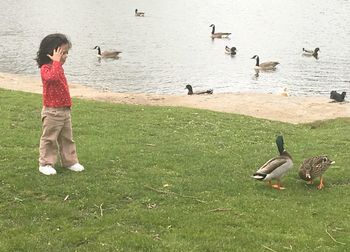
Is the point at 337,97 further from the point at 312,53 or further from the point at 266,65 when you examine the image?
the point at 312,53

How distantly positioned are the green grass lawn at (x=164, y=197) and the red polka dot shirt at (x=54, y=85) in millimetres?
1622

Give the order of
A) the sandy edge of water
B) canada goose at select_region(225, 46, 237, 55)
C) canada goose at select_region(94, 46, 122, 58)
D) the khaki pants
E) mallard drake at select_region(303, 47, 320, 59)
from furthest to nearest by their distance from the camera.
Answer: canada goose at select_region(225, 46, 237, 55) < mallard drake at select_region(303, 47, 320, 59) < canada goose at select_region(94, 46, 122, 58) < the sandy edge of water < the khaki pants

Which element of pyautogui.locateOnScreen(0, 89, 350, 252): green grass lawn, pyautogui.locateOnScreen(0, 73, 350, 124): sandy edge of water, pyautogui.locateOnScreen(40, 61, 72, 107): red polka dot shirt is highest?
pyautogui.locateOnScreen(40, 61, 72, 107): red polka dot shirt

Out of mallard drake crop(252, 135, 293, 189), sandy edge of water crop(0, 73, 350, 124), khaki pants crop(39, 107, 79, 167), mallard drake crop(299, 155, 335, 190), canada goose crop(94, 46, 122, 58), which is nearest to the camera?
khaki pants crop(39, 107, 79, 167)

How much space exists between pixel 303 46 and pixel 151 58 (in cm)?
1806

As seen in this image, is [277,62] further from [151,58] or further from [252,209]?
[252,209]

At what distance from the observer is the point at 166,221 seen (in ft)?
30.7

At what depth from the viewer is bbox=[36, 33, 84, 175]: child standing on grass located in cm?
1077

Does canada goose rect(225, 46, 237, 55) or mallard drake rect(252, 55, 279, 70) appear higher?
canada goose rect(225, 46, 237, 55)

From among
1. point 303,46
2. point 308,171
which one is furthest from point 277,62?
point 308,171

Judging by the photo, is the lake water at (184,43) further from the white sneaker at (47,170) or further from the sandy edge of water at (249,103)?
the white sneaker at (47,170)

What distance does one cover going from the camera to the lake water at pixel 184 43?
41000 millimetres

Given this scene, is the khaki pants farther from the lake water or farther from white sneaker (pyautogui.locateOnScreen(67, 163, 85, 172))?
the lake water

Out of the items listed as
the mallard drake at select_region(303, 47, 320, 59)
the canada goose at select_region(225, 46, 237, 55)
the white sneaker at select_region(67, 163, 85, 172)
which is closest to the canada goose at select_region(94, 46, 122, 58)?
the canada goose at select_region(225, 46, 237, 55)
